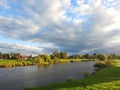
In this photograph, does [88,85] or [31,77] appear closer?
[88,85]

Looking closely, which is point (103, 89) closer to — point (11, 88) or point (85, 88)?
point (85, 88)

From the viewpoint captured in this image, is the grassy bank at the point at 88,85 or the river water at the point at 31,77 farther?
the river water at the point at 31,77

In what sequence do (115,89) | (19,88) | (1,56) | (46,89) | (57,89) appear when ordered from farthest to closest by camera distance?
(1,56), (19,88), (46,89), (57,89), (115,89)

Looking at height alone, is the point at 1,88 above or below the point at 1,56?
below

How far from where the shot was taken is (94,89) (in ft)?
91.9

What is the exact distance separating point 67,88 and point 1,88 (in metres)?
16.8

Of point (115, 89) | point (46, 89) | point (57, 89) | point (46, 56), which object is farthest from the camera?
point (46, 56)

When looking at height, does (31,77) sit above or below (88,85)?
above

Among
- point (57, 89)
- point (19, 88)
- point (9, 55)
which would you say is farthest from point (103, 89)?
point (9, 55)

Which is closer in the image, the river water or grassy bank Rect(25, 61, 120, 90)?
grassy bank Rect(25, 61, 120, 90)

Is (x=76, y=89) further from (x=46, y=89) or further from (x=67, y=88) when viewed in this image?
(x=46, y=89)

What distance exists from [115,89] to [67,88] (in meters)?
7.32

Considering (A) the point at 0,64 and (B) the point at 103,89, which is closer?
(B) the point at 103,89

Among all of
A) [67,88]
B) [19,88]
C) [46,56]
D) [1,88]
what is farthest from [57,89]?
[46,56]
